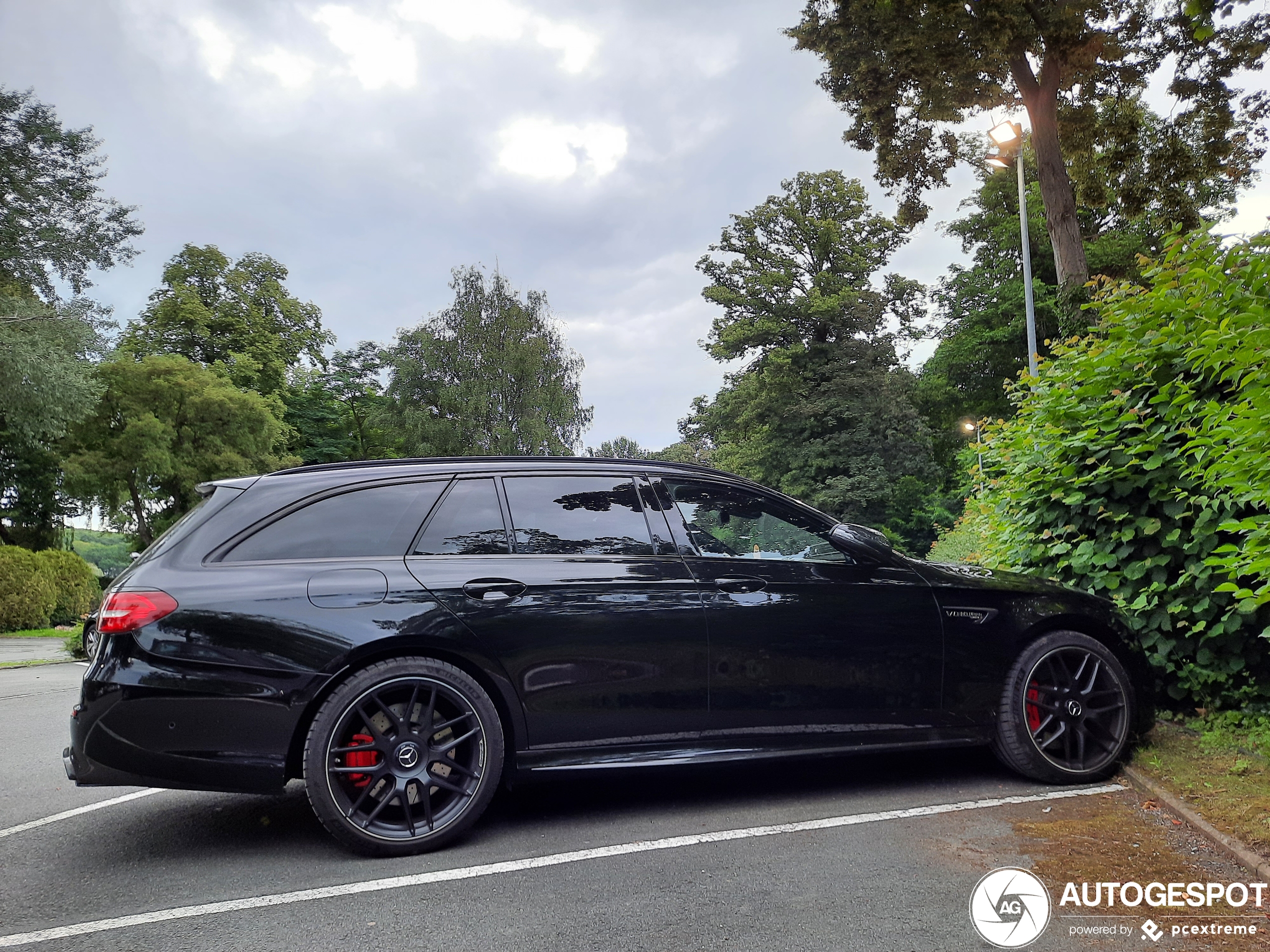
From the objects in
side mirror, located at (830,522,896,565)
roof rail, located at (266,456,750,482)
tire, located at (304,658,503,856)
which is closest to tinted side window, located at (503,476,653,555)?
roof rail, located at (266,456,750,482)

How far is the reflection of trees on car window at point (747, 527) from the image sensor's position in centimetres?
444

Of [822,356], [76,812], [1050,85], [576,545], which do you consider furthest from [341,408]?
[576,545]

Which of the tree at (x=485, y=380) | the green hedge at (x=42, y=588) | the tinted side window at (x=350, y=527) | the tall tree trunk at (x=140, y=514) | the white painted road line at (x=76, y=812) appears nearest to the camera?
the tinted side window at (x=350, y=527)

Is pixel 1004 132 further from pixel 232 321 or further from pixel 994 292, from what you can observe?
pixel 232 321

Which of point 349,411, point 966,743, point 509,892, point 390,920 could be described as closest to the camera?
point 390,920

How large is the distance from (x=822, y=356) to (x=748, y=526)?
40247 millimetres

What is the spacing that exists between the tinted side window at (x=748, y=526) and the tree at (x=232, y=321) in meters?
41.9

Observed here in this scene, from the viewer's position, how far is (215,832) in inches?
165

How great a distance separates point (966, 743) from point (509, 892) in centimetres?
250

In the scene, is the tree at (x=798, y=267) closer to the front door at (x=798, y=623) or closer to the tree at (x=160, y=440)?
the tree at (x=160, y=440)

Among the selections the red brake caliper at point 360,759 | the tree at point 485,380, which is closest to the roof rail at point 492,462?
the red brake caliper at point 360,759

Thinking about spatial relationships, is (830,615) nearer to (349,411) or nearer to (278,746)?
(278,746)

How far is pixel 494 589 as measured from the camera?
4.02 metres

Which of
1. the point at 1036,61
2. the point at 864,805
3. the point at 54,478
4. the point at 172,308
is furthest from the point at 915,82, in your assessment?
the point at 172,308
